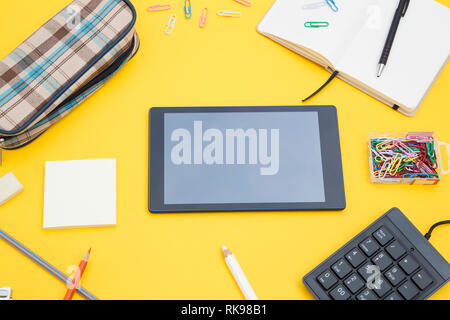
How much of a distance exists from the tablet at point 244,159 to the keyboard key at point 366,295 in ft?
0.52

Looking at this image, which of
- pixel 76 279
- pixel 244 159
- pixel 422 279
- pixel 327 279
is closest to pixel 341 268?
pixel 327 279

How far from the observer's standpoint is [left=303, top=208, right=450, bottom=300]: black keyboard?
2.26 ft

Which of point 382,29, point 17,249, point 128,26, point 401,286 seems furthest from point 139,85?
point 401,286

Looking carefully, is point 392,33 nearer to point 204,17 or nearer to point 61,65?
point 204,17

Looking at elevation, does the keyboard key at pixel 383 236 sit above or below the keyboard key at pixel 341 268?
above

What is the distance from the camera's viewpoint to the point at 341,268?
706mm

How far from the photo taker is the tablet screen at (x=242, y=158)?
761mm

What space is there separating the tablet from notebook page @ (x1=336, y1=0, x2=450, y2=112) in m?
0.12

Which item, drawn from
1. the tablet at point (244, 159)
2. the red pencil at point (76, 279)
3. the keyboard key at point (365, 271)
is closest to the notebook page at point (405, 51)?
the tablet at point (244, 159)

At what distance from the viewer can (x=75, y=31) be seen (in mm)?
788

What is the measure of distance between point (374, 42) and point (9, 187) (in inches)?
31.5

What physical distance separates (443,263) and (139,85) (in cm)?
68

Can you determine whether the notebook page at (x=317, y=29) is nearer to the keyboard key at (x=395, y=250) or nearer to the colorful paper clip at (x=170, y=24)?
the colorful paper clip at (x=170, y=24)

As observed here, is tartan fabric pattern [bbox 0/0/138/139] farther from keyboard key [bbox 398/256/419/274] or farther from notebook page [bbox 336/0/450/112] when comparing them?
keyboard key [bbox 398/256/419/274]
